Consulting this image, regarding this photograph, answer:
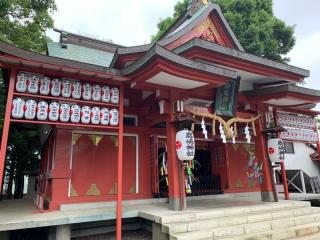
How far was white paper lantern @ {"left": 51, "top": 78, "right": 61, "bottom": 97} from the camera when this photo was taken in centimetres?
628

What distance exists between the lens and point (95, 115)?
6.60 metres

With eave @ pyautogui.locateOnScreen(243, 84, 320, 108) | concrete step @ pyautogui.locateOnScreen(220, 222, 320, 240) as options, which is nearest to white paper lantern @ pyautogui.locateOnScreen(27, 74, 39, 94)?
concrete step @ pyautogui.locateOnScreen(220, 222, 320, 240)

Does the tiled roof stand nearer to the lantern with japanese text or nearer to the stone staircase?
the lantern with japanese text

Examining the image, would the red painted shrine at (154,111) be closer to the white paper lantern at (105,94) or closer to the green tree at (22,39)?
the white paper lantern at (105,94)

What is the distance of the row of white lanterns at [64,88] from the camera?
19.8 ft

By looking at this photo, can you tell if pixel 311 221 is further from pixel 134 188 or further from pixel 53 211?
pixel 53 211

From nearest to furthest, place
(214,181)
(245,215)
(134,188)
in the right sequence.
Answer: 1. (245,215)
2. (134,188)
3. (214,181)

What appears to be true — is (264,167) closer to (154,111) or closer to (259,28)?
(154,111)

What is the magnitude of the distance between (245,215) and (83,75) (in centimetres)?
574

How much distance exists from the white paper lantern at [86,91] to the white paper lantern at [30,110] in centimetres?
120

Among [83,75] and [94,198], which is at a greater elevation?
[83,75]

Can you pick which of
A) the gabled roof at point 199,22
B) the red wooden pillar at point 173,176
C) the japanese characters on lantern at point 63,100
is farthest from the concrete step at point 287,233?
the gabled roof at point 199,22

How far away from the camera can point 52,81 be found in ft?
20.7

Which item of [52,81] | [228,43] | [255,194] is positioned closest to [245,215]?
[255,194]
